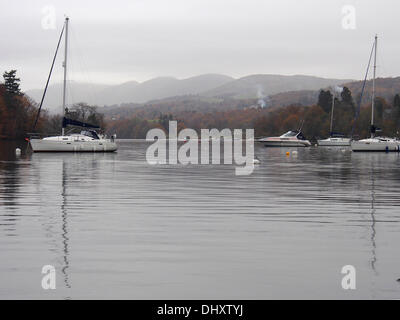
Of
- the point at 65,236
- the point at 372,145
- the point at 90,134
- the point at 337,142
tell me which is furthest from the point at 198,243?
the point at 337,142

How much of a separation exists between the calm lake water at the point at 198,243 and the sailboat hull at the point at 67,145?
5116 centimetres

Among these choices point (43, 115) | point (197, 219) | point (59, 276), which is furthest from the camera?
point (43, 115)

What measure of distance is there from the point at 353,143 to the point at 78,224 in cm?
8918

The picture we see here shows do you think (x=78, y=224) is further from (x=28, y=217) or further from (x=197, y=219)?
(x=197, y=219)

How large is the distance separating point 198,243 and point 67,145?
2635 inches

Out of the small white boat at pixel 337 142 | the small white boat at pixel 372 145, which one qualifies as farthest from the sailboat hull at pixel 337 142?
the small white boat at pixel 372 145

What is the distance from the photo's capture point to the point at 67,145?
79.4 metres

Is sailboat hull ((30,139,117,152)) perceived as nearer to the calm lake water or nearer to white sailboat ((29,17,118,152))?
white sailboat ((29,17,118,152))

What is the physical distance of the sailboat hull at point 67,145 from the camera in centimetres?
7844

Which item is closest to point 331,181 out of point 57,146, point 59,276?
point 59,276

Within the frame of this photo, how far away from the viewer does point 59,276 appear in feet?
37.6

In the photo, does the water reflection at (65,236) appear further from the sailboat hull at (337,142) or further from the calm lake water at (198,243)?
the sailboat hull at (337,142)

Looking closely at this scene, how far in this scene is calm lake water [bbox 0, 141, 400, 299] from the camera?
1081 centimetres

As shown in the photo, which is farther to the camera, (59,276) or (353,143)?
(353,143)
